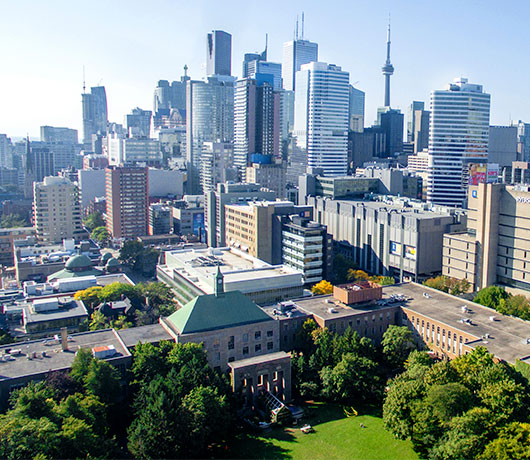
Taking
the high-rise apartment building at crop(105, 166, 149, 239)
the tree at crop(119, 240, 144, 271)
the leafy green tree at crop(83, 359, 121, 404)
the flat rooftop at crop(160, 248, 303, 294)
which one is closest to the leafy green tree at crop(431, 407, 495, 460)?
the leafy green tree at crop(83, 359, 121, 404)

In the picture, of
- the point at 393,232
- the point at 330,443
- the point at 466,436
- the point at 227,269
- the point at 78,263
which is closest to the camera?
the point at 466,436

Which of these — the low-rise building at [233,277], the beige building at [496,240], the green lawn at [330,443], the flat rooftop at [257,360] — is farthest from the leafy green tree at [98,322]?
the beige building at [496,240]

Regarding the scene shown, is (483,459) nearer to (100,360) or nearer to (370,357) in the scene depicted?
(370,357)

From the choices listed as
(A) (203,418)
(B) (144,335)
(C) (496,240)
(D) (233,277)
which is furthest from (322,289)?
(A) (203,418)

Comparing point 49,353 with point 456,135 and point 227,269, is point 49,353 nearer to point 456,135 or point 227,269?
point 227,269

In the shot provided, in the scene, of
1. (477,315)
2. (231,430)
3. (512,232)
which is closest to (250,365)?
(231,430)

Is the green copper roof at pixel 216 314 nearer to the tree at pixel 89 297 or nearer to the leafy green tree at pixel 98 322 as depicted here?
the leafy green tree at pixel 98 322
